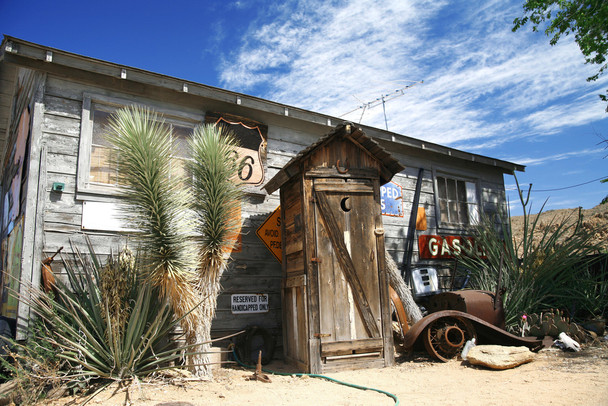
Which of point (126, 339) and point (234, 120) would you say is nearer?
point (126, 339)

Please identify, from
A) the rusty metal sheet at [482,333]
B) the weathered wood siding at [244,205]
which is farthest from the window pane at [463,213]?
the rusty metal sheet at [482,333]

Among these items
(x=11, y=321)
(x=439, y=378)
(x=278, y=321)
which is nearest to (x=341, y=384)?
(x=439, y=378)

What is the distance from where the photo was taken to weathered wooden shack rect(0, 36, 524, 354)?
5512 millimetres

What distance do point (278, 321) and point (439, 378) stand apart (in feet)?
9.31

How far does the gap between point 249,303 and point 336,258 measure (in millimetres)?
1810

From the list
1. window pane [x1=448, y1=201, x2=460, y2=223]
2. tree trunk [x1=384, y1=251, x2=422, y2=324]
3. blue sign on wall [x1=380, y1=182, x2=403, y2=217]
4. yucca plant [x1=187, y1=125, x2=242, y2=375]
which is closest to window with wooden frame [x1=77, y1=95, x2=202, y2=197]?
yucca plant [x1=187, y1=125, x2=242, y2=375]

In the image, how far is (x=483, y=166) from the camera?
1119cm

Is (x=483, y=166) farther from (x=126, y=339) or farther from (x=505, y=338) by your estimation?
(x=126, y=339)

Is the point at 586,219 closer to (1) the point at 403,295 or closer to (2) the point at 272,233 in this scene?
(1) the point at 403,295

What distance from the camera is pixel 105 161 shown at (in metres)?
5.91

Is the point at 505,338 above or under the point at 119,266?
under

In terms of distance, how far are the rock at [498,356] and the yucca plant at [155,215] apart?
12.2 ft

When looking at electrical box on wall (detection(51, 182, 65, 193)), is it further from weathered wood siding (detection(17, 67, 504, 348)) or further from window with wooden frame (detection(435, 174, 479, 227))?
window with wooden frame (detection(435, 174, 479, 227))

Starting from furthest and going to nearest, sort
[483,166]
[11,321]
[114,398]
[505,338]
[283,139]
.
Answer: [483,166] → [283,139] → [505,338] → [11,321] → [114,398]
